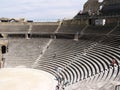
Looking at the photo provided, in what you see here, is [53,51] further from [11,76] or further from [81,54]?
[11,76]

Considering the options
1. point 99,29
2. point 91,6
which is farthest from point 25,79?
point 91,6

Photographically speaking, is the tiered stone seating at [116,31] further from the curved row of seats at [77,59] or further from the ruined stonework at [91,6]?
the ruined stonework at [91,6]

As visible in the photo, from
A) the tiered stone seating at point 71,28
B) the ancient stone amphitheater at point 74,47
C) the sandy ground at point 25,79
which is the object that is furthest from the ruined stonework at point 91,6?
the sandy ground at point 25,79

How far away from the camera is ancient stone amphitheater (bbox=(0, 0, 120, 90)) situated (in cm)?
2761

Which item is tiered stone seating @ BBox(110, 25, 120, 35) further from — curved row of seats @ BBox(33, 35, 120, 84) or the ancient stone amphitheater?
curved row of seats @ BBox(33, 35, 120, 84)

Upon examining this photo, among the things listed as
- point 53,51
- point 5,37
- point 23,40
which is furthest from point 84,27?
point 5,37

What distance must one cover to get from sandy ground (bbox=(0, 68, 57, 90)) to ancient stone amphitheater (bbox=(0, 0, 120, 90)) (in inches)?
42.9

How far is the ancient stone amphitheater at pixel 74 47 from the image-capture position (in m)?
27.6

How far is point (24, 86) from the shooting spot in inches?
1157

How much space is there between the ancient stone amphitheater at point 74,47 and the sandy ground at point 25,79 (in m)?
1.09

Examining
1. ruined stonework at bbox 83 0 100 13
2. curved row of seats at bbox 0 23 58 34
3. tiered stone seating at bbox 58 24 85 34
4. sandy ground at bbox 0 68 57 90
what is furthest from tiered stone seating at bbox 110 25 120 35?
ruined stonework at bbox 83 0 100 13

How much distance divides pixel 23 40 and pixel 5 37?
11.9 ft

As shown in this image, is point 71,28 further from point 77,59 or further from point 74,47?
point 77,59

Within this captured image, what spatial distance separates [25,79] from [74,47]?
9898mm
